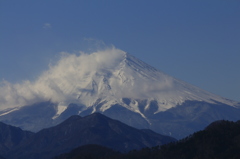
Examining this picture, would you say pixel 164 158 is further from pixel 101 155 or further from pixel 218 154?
pixel 101 155

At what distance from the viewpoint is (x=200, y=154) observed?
161250mm

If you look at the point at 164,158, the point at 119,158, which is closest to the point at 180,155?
the point at 164,158

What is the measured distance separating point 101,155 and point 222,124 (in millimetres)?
33712

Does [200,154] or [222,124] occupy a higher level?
[222,124]

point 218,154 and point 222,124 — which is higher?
point 222,124

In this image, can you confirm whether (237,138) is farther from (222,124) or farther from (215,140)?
(222,124)

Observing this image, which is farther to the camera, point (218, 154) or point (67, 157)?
point (67, 157)

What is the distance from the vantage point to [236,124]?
18512 centimetres

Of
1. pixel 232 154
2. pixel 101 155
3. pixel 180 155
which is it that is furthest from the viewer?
pixel 101 155

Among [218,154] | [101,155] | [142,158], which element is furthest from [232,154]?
[101,155]

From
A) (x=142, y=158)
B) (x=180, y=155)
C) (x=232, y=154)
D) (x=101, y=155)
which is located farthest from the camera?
(x=101, y=155)

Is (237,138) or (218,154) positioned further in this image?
(237,138)

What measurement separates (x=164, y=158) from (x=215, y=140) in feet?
41.9

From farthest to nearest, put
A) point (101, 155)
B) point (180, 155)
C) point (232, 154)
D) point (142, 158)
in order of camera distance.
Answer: point (101, 155)
point (142, 158)
point (180, 155)
point (232, 154)
